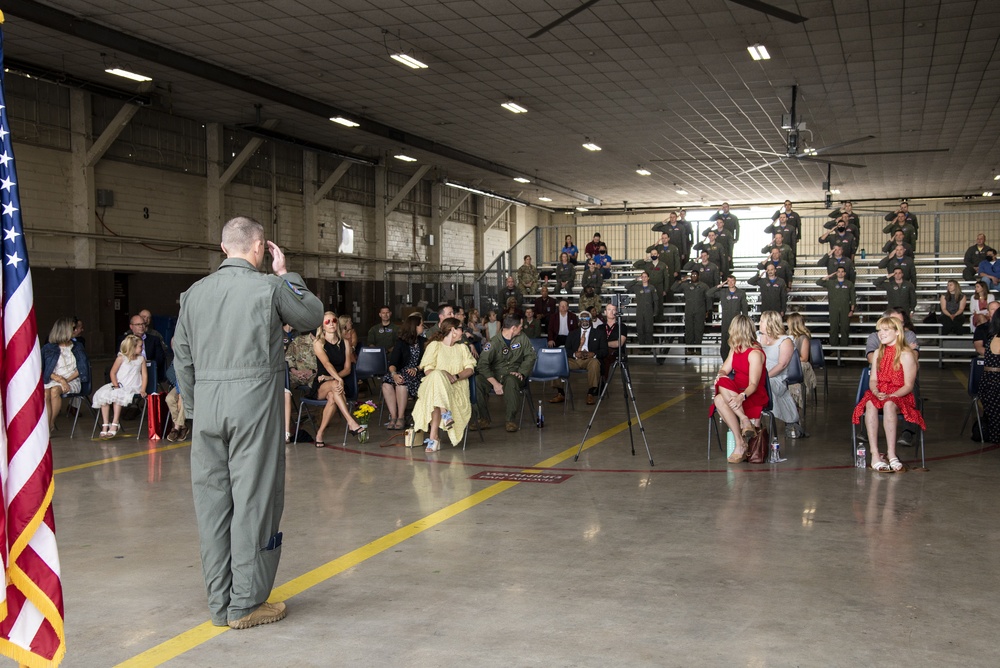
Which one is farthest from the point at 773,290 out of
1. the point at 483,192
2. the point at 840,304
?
the point at 483,192

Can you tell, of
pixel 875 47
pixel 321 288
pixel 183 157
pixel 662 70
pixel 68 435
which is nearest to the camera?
pixel 68 435

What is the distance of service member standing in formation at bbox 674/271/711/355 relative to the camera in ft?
59.1

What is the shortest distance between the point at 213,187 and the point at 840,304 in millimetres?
14008

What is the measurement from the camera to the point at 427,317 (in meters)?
21.3

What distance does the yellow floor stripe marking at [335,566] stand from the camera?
364 cm

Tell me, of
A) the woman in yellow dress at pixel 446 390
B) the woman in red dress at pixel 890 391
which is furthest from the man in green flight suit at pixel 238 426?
the woman in red dress at pixel 890 391

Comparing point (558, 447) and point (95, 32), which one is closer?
point (558, 447)

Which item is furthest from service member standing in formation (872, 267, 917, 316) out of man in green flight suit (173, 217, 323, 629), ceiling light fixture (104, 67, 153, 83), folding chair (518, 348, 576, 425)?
man in green flight suit (173, 217, 323, 629)

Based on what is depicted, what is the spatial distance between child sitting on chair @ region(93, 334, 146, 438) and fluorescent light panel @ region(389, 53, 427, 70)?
716cm

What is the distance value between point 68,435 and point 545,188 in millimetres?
24472

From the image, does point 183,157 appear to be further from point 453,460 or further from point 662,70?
point 453,460

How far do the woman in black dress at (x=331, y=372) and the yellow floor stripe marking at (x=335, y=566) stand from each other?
2.22 m

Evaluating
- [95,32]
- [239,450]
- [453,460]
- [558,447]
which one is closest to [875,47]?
[558,447]

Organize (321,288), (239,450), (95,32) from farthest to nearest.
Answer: (321,288), (95,32), (239,450)
